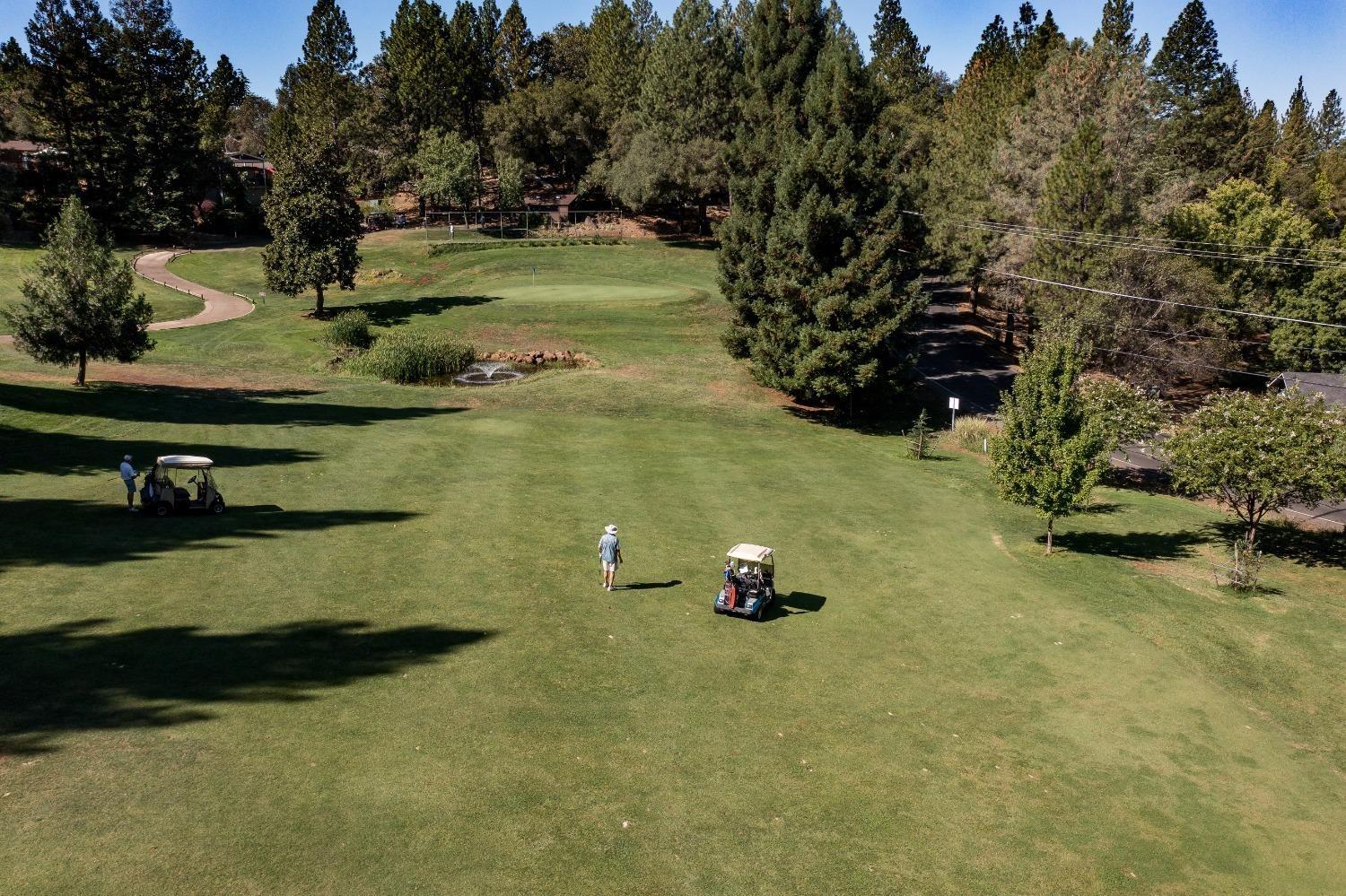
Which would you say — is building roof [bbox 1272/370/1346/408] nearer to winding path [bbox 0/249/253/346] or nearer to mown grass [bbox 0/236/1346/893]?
mown grass [bbox 0/236/1346/893]

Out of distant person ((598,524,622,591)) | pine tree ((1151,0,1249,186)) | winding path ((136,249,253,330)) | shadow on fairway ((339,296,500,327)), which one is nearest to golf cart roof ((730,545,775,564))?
distant person ((598,524,622,591))

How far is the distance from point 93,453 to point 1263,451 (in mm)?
38550

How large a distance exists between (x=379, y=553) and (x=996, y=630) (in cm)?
1625

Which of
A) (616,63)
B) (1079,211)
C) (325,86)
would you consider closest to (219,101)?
(325,86)

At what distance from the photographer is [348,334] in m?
55.1

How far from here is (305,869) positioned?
37.1 ft

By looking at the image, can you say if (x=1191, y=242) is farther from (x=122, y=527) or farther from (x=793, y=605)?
(x=122, y=527)

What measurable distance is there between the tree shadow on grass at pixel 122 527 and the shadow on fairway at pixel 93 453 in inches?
111

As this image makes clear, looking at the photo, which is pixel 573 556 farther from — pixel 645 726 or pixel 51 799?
pixel 51 799

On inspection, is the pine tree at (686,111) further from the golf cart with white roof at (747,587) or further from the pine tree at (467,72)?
the golf cart with white roof at (747,587)

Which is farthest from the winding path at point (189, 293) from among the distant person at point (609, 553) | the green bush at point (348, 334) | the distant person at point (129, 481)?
the distant person at point (609, 553)

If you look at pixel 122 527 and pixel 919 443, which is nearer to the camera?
pixel 122 527

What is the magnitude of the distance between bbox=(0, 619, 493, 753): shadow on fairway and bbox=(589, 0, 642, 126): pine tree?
94.8 m

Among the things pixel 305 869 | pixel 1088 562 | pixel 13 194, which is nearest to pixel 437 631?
pixel 305 869
